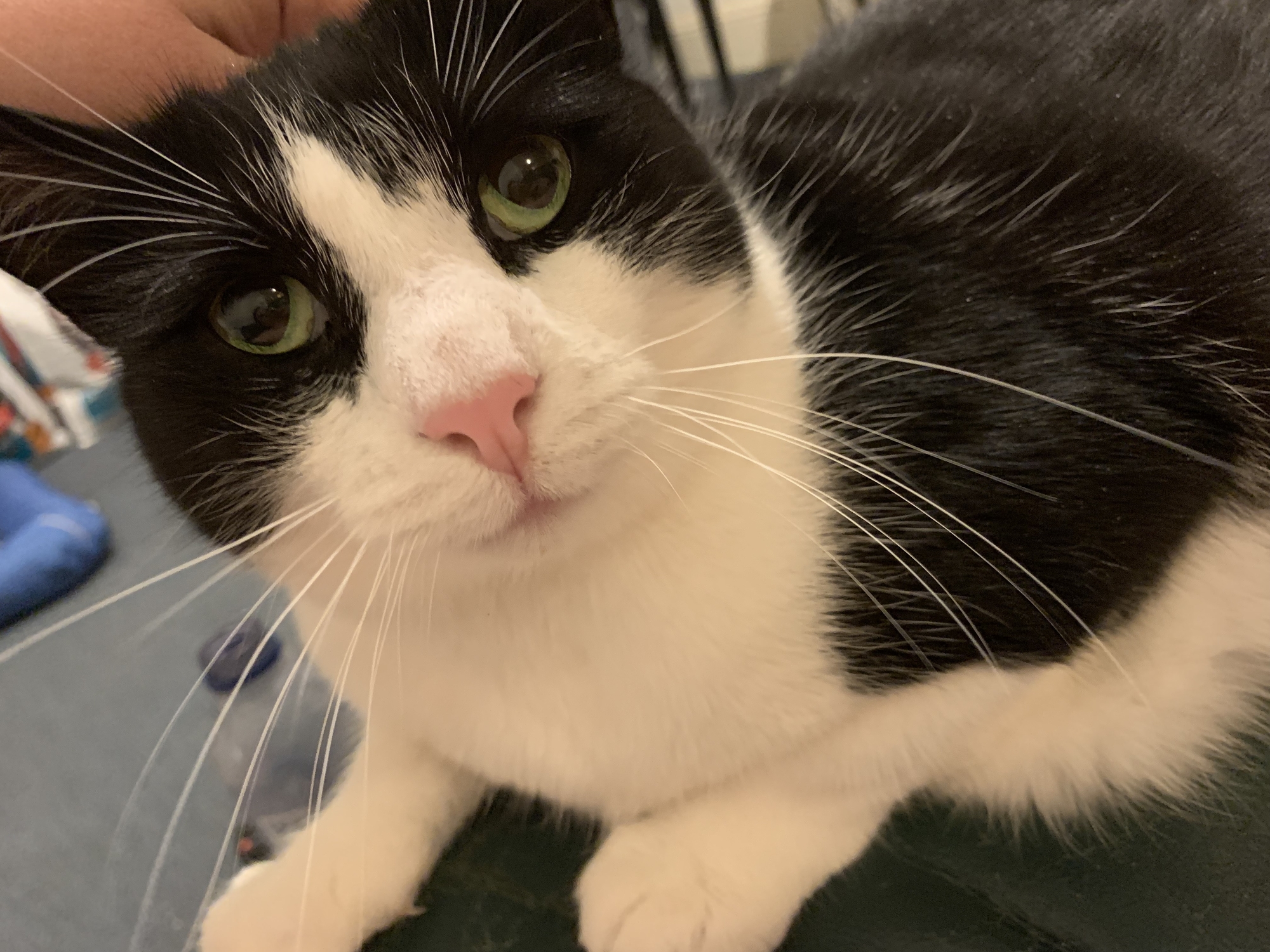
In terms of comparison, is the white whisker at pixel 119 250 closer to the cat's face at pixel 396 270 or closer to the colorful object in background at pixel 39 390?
the cat's face at pixel 396 270

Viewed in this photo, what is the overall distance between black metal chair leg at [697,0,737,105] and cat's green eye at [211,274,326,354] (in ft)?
3.83

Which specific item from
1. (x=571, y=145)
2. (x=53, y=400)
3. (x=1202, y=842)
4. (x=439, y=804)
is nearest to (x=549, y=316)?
(x=571, y=145)

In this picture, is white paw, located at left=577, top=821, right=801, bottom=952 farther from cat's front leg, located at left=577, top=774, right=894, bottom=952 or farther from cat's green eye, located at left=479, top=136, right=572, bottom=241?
cat's green eye, located at left=479, top=136, right=572, bottom=241

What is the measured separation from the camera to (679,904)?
583 millimetres

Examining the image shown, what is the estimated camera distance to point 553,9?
552mm

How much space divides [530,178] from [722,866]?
476 mm

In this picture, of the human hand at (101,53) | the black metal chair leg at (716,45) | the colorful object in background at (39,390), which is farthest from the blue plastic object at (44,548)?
the black metal chair leg at (716,45)

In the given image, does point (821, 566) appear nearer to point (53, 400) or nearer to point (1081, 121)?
point (1081, 121)

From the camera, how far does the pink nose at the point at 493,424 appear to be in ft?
1.30

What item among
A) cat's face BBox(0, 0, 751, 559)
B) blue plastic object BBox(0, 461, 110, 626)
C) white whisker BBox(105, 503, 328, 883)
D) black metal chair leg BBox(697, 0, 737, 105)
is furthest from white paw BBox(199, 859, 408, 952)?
black metal chair leg BBox(697, 0, 737, 105)

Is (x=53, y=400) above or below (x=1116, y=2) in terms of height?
above

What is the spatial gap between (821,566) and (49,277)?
529mm

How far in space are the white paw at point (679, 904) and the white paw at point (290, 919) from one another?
0.18 meters

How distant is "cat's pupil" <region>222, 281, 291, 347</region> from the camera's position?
46cm
